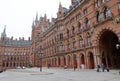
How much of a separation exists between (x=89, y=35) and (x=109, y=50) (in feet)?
18.2

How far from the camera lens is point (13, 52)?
11075 centimetres

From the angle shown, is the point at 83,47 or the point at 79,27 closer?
the point at 83,47

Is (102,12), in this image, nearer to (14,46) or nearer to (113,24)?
(113,24)

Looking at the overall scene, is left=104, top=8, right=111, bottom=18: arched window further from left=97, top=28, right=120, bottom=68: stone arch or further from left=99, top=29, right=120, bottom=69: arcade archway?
left=99, top=29, right=120, bottom=69: arcade archway

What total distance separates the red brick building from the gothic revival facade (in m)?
63.7

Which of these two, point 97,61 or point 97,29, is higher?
point 97,29

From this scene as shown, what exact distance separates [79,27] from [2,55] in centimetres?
8260

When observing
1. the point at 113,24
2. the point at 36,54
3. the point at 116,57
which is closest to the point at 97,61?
the point at 116,57

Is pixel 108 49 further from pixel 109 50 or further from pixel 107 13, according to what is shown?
pixel 107 13

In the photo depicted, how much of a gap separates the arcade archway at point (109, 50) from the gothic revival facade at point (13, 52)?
83.8 m

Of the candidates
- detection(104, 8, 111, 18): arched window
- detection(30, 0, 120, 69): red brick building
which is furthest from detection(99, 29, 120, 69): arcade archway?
detection(104, 8, 111, 18): arched window

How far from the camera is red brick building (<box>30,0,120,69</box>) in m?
29.0

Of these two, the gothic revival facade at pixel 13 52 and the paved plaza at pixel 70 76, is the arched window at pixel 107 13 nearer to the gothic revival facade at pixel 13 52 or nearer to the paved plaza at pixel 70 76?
A: the paved plaza at pixel 70 76

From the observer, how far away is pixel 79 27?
39.6m
